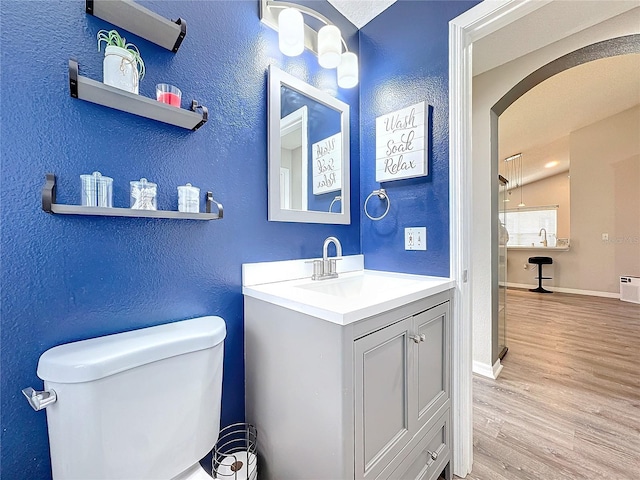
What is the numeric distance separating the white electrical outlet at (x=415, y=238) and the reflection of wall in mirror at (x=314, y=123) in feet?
1.55

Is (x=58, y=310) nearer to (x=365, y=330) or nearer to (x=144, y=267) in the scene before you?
(x=144, y=267)

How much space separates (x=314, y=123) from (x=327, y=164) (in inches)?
9.2

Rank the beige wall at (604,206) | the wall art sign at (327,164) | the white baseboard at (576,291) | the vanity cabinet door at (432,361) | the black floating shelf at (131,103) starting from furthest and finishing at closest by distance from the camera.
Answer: the white baseboard at (576,291), the beige wall at (604,206), the wall art sign at (327,164), the vanity cabinet door at (432,361), the black floating shelf at (131,103)

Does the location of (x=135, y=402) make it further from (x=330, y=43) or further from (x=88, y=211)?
(x=330, y=43)

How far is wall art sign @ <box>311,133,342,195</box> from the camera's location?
1.52m

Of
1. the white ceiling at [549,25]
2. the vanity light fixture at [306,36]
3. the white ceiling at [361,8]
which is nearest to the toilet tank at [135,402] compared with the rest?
the vanity light fixture at [306,36]

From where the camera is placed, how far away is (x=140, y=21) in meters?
0.89

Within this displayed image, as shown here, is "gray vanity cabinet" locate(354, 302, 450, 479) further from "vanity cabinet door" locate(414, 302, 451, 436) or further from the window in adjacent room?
the window in adjacent room

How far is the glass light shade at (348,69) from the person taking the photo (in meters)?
1.44

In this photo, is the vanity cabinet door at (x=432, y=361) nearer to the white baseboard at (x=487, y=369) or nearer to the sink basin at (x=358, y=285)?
the sink basin at (x=358, y=285)

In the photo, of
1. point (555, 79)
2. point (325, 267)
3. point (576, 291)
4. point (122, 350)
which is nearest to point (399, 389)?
point (325, 267)

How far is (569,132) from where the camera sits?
502 cm

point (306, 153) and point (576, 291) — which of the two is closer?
point (306, 153)

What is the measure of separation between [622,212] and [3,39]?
284 inches
